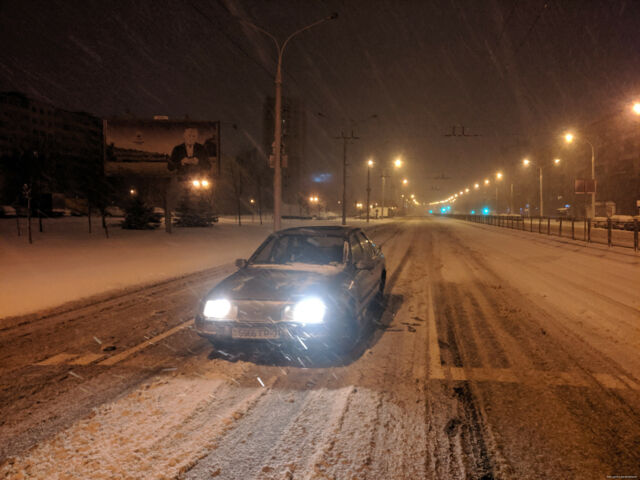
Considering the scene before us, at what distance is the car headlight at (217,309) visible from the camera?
4795 mm

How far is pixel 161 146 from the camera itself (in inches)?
1255

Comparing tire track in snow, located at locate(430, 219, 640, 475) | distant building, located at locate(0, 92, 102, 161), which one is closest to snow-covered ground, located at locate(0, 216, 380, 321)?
tire track in snow, located at locate(430, 219, 640, 475)

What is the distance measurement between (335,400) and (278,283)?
1.68m

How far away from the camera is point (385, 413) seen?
3578mm

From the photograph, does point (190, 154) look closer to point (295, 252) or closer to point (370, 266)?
point (295, 252)

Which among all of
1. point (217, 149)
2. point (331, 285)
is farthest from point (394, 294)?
point (217, 149)

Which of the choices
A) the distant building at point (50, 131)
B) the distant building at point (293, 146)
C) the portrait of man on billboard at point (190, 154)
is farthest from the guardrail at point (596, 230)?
the distant building at point (293, 146)

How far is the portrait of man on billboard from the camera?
3162 cm

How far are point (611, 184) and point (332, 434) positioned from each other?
93374 millimetres

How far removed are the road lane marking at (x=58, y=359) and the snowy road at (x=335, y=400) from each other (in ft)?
0.12

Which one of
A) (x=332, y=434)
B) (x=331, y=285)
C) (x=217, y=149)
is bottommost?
(x=332, y=434)

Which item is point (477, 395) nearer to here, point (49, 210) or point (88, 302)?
point (88, 302)

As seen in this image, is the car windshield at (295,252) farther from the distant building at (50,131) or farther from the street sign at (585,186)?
the distant building at (50,131)

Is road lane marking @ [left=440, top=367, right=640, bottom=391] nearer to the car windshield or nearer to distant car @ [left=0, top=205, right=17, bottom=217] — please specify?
the car windshield
